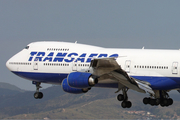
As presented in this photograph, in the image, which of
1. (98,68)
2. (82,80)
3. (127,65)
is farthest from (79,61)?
(98,68)

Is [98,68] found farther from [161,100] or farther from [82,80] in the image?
[161,100]

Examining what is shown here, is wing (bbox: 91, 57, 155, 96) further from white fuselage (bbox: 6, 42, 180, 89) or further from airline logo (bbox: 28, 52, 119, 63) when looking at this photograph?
airline logo (bbox: 28, 52, 119, 63)

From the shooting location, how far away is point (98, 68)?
127ft

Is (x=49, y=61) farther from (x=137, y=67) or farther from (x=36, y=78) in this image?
(x=137, y=67)

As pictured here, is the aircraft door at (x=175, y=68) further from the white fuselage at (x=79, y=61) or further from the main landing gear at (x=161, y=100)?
the main landing gear at (x=161, y=100)

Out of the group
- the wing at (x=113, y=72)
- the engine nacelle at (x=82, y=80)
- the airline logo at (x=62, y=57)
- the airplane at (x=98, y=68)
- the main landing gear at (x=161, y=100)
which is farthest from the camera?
the main landing gear at (x=161, y=100)

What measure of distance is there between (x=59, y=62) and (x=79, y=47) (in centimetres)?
304

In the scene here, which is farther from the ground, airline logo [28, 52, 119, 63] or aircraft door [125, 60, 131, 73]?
airline logo [28, 52, 119, 63]

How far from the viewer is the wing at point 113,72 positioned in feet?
124

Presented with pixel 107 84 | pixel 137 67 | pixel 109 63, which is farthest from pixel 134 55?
pixel 109 63

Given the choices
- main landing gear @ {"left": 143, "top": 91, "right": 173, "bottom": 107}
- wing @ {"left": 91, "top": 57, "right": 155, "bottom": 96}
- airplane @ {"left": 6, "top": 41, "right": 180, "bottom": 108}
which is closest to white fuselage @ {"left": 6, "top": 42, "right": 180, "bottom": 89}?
airplane @ {"left": 6, "top": 41, "right": 180, "bottom": 108}

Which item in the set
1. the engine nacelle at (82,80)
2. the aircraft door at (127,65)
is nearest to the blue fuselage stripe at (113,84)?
the aircraft door at (127,65)

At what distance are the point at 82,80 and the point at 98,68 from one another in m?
1.96

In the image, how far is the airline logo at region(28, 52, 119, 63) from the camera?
47.3 m
